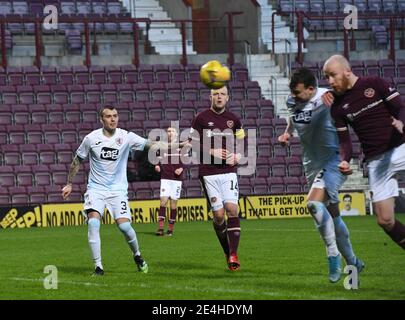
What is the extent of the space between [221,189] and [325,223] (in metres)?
2.60

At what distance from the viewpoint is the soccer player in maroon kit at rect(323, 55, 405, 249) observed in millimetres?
11133

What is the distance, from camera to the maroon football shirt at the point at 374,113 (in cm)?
1121

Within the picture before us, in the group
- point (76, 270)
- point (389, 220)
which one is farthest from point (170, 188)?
point (389, 220)

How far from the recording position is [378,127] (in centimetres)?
1123

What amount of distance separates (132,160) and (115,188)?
57.1ft

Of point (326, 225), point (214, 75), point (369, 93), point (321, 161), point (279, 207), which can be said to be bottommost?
point (279, 207)

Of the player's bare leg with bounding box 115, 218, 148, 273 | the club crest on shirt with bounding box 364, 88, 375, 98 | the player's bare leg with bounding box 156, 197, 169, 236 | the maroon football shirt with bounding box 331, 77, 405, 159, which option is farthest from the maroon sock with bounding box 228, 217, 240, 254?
the player's bare leg with bounding box 156, 197, 169, 236

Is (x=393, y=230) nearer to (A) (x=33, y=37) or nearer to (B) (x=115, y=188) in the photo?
(B) (x=115, y=188)

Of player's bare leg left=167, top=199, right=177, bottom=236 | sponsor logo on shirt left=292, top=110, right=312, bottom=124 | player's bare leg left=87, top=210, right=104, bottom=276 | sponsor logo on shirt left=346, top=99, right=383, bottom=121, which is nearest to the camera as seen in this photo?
sponsor logo on shirt left=346, top=99, right=383, bottom=121

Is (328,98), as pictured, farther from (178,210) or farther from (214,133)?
(178,210)

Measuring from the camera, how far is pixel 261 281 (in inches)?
500

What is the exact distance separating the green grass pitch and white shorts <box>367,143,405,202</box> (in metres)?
1.01

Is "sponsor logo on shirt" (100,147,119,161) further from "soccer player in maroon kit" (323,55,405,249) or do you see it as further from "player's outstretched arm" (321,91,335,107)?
"soccer player in maroon kit" (323,55,405,249)
